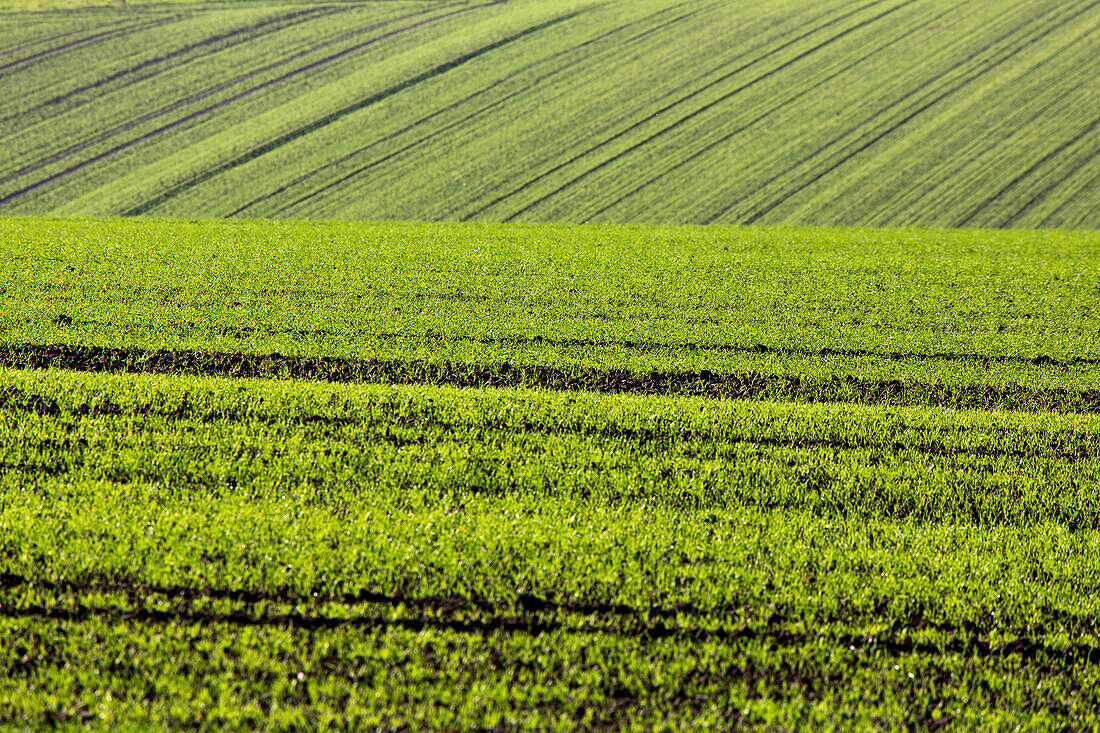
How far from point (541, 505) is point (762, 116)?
35.1 metres

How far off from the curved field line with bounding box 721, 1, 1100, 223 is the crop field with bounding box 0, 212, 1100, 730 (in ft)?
52.9

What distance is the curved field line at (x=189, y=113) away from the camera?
3341cm

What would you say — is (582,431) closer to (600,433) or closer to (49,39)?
(600,433)

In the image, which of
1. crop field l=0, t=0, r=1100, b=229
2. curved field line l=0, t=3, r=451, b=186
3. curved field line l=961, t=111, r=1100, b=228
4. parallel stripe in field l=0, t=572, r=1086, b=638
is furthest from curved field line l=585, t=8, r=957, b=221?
parallel stripe in field l=0, t=572, r=1086, b=638

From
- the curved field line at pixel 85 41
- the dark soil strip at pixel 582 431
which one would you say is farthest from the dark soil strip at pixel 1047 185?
the curved field line at pixel 85 41

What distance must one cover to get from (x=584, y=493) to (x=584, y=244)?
476 inches

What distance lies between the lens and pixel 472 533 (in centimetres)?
832

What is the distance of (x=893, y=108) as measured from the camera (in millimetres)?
38750

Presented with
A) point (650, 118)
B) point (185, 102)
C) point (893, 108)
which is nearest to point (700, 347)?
point (650, 118)

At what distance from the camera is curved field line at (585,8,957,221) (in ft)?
108

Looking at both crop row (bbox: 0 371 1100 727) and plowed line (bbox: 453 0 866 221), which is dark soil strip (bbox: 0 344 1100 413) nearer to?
crop row (bbox: 0 371 1100 727)

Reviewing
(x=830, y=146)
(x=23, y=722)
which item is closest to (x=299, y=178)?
(x=830, y=146)

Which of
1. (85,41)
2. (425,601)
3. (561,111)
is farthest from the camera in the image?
(85,41)

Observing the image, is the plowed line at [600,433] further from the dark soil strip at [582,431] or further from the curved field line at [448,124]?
the curved field line at [448,124]
